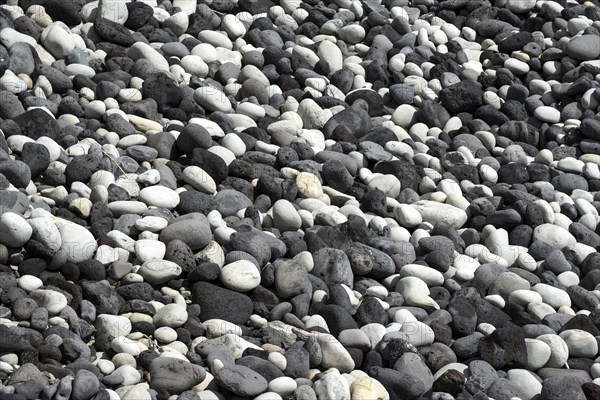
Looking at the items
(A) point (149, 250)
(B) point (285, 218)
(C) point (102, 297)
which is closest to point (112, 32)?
(B) point (285, 218)

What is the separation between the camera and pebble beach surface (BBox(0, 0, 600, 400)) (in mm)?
3049

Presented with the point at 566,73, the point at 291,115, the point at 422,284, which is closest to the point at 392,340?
the point at 422,284

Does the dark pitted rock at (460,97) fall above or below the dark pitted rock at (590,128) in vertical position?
below

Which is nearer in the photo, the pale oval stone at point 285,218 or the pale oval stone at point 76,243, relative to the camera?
the pale oval stone at point 76,243

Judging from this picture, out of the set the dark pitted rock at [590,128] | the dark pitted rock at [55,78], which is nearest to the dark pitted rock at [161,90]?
the dark pitted rock at [55,78]

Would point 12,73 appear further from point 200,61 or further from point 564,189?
point 564,189

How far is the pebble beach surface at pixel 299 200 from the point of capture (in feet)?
10.0

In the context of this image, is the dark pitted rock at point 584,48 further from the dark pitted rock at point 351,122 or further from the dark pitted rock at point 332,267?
the dark pitted rock at point 332,267

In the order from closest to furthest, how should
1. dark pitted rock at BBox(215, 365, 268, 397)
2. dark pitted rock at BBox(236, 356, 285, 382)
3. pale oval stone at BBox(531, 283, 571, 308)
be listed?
dark pitted rock at BBox(215, 365, 268, 397) → dark pitted rock at BBox(236, 356, 285, 382) → pale oval stone at BBox(531, 283, 571, 308)

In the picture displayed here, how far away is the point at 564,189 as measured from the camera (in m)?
4.42

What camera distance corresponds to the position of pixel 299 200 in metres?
Result: 3.96

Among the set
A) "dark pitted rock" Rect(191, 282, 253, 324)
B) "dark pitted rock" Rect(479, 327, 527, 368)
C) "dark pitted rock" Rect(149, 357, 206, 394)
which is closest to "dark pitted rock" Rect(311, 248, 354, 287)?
"dark pitted rock" Rect(191, 282, 253, 324)

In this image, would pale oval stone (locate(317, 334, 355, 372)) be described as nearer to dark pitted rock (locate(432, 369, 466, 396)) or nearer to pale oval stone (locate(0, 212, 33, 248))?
dark pitted rock (locate(432, 369, 466, 396))

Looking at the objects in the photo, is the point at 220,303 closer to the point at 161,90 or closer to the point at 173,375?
the point at 173,375
